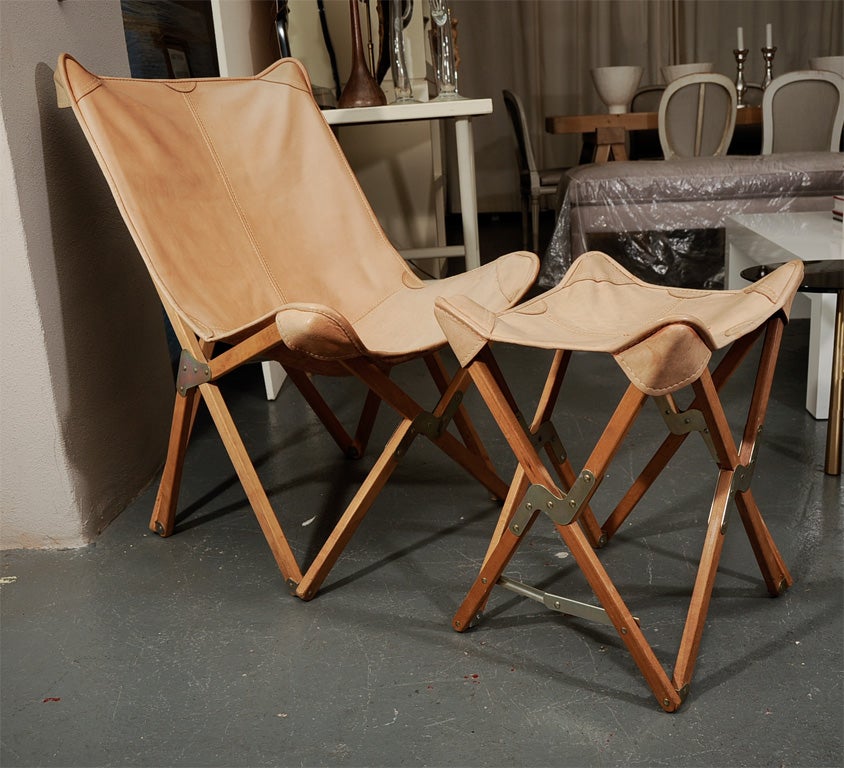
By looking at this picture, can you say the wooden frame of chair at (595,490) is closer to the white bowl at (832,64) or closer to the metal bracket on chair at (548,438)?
the metal bracket on chair at (548,438)

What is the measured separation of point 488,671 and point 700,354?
1.92 feet

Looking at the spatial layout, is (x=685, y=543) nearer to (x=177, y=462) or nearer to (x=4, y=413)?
(x=177, y=462)

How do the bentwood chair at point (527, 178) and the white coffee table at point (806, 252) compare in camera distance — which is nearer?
the white coffee table at point (806, 252)

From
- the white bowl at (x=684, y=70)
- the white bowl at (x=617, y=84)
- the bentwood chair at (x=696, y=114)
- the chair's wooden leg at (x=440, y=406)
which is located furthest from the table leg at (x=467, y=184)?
the white bowl at (x=684, y=70)

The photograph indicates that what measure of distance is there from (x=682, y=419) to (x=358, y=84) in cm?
157

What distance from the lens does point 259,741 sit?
1.24m

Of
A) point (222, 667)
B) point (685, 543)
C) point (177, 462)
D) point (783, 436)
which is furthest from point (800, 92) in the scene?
point (222, 667)

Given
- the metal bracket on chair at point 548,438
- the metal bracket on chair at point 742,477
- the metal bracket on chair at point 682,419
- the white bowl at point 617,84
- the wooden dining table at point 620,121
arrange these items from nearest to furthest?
1. the metal bracket on chair at point 742,477
2. the metal bracket on chair at point 682,419
3. the metal bracket on chair at point 548,438
4. the wooden dining table at point 620,121
5. the white bowl at point 617,84

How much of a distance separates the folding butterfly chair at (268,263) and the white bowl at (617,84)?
3.75 metres

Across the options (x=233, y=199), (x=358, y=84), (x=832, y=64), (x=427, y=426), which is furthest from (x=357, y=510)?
(x=832, y=64)

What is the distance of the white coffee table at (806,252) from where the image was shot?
7.41 ft

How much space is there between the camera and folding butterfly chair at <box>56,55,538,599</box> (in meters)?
1.54

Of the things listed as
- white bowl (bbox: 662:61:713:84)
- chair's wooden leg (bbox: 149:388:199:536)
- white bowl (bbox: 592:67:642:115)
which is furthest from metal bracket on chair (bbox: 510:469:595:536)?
white bowl (bbox: 662:61:713:84)

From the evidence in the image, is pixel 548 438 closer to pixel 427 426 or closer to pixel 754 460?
pixel 427 426
